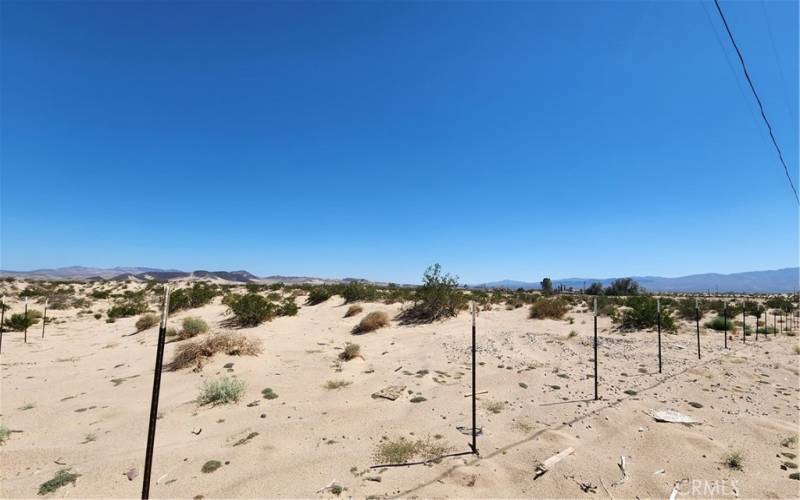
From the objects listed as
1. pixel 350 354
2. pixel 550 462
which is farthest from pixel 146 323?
pixel 550 462

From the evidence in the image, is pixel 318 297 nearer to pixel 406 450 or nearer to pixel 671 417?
pixel 406 450

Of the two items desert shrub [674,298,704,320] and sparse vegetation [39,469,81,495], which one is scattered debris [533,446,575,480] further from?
desert shrub [674,298,704,320]

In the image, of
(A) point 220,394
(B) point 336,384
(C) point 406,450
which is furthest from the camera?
(B) point 336,384

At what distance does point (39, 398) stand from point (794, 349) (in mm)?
23512

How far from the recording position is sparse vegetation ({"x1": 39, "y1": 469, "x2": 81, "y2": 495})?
183 inches

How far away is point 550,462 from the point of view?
5.21m

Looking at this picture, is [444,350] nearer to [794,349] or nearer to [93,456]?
[93,456]

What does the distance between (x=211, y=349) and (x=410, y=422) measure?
7.10 meters

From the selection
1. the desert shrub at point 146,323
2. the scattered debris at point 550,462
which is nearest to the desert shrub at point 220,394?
the scattered debris at point 550,462

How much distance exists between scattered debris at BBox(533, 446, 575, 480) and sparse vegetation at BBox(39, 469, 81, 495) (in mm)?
6281

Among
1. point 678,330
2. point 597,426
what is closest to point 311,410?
point 597,426

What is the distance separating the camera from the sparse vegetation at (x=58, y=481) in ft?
15.2

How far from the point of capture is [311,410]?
289 inches

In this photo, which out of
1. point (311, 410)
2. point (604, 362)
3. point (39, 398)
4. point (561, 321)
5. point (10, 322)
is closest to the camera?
point (311, 410)
